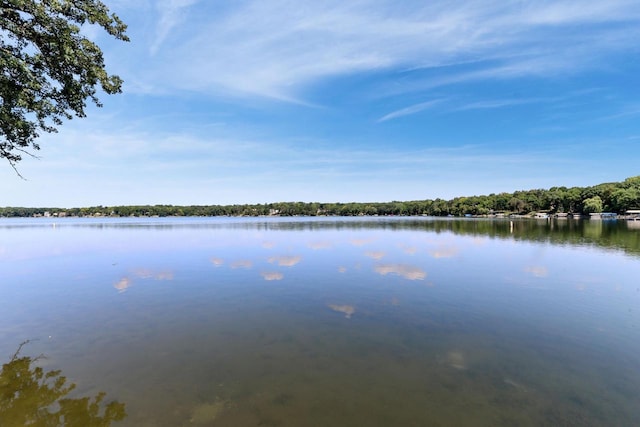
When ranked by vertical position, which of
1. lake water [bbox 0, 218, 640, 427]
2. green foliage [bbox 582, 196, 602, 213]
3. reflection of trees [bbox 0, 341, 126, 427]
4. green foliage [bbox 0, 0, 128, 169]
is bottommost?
lake water [bbox 0, 218, 640, 427]

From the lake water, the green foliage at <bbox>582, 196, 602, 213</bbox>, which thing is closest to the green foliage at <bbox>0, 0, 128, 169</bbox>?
the lake water

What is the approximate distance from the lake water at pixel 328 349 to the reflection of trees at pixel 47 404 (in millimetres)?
42

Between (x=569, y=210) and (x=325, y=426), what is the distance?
212 m

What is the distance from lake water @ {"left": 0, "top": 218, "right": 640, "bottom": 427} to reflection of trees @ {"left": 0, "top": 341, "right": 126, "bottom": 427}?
0.14 ft

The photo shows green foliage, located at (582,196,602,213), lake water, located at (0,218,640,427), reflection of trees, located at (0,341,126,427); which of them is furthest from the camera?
green foliage, located at (582,196,602,213)

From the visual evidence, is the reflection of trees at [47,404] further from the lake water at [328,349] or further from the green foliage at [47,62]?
the green foliage at [47,62]

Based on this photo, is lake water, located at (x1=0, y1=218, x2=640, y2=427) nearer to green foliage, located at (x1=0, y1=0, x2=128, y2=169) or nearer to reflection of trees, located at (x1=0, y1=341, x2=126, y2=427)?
reflection of trees, located at (x1=0, y1=341, x2=126, y2=427)

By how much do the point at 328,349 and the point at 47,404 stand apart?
6.67m

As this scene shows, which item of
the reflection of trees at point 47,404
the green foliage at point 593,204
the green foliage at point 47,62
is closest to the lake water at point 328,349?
the reflection of trees at point 47,404

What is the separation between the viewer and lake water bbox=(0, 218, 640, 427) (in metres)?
6.66

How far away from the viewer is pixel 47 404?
22.4 ft

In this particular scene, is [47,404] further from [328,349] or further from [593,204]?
[593,204]

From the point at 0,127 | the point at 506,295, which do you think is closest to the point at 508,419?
the point at 506,295

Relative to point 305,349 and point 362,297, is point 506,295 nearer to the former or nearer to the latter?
point 362,297
